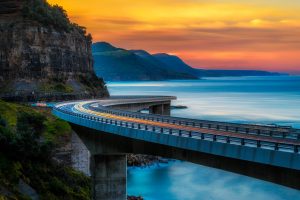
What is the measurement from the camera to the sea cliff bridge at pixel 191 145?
28461 mm

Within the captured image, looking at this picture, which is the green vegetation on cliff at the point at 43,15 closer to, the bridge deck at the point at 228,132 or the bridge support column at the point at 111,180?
the bridge deck at the point at 228,132

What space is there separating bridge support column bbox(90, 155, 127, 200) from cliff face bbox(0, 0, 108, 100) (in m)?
64.9

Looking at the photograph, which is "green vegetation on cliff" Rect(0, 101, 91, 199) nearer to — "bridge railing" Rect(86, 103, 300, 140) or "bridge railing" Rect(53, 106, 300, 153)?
"bridge railing" Rect(86, 103, 300, 140)

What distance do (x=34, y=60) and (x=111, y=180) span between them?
253 ft

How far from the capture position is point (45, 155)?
5662 centimetres

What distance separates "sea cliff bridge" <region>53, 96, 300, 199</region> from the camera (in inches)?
1121

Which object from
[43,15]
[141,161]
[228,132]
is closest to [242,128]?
[228,132]

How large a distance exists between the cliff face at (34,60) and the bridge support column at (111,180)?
213ft

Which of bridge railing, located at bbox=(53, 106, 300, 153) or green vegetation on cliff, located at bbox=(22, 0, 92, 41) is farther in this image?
green vegetation on cliff, located at bbox=(22, 0, 92, 41)

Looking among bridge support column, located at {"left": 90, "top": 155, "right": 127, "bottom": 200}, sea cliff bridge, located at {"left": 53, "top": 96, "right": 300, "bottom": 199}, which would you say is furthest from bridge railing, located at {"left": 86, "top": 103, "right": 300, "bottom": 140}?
bridge support column, located at {"left": 90, "top": 155, "right": 127, "bottom": 200}

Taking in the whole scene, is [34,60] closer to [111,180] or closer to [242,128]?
[111,180]

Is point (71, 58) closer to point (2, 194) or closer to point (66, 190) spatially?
point (66, 190)

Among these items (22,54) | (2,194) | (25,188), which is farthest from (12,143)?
(22,54)

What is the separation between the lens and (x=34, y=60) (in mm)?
118188
